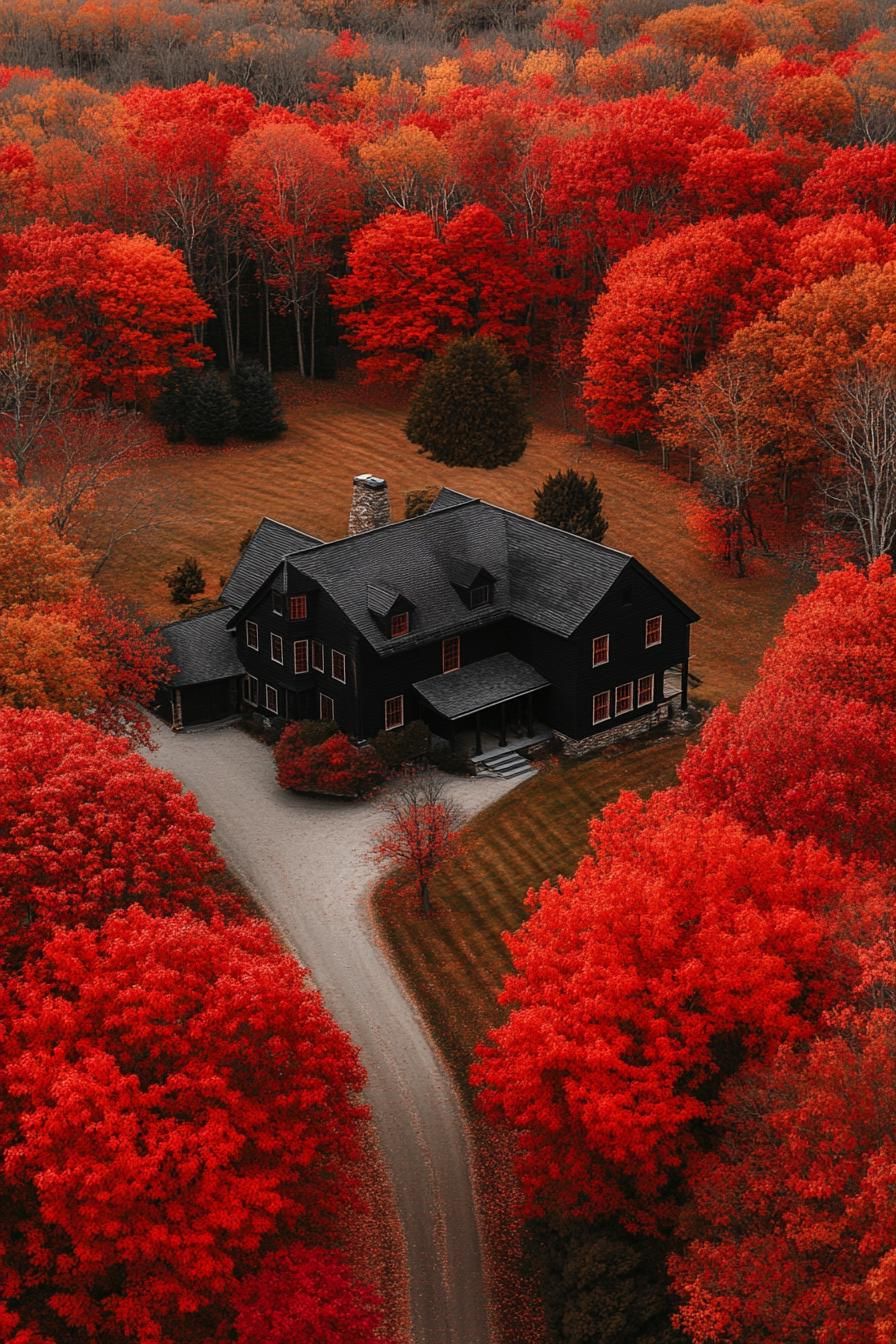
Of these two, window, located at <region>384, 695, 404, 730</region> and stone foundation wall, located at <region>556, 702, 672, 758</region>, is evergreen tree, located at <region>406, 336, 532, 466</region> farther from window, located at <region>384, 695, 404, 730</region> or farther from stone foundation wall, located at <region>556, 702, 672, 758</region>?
window, located at <region>384, 695, 404, 730</region>

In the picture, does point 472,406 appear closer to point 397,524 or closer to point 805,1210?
point 397,524

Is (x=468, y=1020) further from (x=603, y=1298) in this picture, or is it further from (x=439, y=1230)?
(x=603, y=1298)

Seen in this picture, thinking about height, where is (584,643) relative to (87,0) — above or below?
below

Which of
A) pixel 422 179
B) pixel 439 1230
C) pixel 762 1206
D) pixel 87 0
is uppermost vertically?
pixel 87 0

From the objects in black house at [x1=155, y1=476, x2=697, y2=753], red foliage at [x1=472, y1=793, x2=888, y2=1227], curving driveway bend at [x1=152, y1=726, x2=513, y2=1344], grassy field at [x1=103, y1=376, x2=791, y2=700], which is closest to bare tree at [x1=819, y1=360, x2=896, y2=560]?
grassy field at [x1=103, y1=376, x2=791, y2=700]

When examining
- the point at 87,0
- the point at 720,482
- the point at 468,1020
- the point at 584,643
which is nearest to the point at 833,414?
the point at 720,482

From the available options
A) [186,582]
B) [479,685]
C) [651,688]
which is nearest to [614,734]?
[651,688]
